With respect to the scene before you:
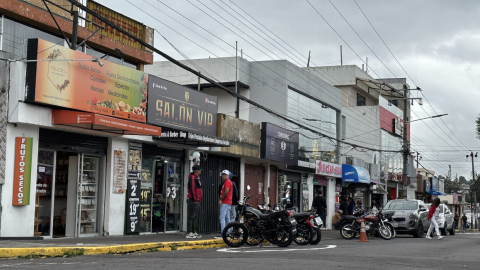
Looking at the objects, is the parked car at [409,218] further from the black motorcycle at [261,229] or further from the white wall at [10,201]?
the white wall at [10,201]

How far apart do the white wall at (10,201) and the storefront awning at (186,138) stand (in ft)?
13.8

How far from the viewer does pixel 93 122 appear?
13.9 m

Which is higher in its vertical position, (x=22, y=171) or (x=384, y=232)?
(x=22, y=171)

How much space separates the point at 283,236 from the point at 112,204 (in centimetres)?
524

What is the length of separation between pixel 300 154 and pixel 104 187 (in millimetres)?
15303

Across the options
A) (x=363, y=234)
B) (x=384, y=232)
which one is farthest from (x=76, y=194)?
(x=384, y=232)

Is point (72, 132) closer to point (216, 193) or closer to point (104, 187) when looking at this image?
point (104, 187)

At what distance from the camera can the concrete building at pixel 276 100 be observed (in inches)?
1145

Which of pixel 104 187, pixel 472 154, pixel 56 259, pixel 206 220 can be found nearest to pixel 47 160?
pixel 104 187

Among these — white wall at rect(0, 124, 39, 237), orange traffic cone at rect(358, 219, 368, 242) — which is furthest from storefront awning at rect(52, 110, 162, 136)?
orange traffic cone at rect(358, 219, 368, 242)

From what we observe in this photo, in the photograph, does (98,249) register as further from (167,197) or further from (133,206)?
(167,197)

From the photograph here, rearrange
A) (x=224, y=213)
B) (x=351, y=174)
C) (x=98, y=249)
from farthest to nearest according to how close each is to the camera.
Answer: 1. (x=351, y=174)
2. (x=224, y=213)
3. (x=98, y=249)

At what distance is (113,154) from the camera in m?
17.1

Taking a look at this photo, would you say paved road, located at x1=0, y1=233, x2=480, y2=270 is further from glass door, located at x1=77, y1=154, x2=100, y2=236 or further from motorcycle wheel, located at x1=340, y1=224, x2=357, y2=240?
motorcycle wheel, located at x1=340, y1=224, x2=357, y2=240
